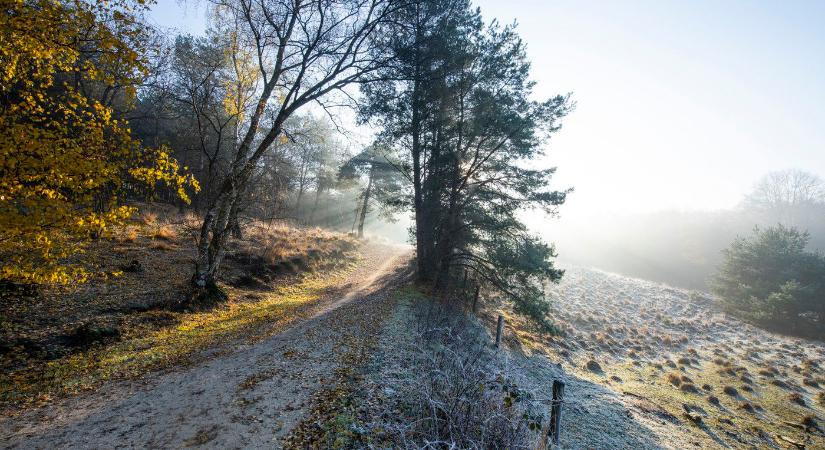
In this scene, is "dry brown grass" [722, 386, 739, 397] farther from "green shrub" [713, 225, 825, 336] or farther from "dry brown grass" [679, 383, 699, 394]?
"green shrub" [713, 225, 825, 336]

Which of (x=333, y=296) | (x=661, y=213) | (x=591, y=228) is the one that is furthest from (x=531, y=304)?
(x=661, y=213)

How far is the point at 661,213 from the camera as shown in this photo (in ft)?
198

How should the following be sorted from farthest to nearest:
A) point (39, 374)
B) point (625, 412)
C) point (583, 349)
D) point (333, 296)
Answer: point (583, 349), point (333, 296), point (625, 412), point (39, 374)

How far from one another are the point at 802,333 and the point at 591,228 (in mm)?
41984

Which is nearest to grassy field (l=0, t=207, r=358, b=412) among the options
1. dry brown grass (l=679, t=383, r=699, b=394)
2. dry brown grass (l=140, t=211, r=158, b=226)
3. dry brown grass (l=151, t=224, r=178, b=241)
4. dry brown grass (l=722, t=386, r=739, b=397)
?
dry brown grass (l=151, t=224, r=178, b=241)

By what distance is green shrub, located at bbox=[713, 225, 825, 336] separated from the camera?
907 inches

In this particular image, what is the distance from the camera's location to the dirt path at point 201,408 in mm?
3910

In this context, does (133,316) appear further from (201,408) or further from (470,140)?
(470,140)

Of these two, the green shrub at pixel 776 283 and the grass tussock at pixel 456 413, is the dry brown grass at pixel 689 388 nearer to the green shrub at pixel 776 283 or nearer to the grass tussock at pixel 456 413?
the grass tussock at pixel 456 413

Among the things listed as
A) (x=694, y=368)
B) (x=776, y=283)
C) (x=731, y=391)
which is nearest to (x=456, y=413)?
(x=731, y=391)

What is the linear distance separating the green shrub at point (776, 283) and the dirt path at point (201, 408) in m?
33.0

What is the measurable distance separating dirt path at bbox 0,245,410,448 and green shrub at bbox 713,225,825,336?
33.0 metres

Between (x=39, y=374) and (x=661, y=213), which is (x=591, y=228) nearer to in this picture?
(x=661, y=213)

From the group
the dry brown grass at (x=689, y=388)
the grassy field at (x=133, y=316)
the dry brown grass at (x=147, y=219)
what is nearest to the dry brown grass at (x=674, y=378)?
the dry brown grass at (x=689, y=388)
